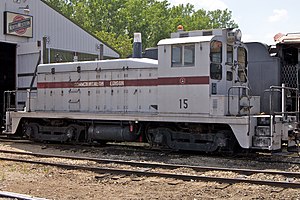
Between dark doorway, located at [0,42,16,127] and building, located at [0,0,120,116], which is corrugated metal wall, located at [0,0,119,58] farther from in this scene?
dark doorway, located at [0,42,16,127]

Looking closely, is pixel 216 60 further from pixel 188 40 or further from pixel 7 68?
pixel 7 68

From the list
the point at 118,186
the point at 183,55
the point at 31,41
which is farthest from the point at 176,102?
the point at 31,41

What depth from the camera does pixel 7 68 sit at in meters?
22.7

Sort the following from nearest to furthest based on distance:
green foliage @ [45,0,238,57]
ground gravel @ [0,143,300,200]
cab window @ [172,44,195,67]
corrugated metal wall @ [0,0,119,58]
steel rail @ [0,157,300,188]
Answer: ground gravel @ [0,143,300,200]
steel rail @ [0,157,300,188]
cab window @ [172,44,195,67]
corrugated metal wall @ [0,0,119,58]
green foliage @ [45,0,238,57]

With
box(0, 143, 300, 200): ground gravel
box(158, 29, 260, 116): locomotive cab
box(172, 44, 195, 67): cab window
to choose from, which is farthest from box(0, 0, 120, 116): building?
box(0, 143, 300, 200): ground gravel

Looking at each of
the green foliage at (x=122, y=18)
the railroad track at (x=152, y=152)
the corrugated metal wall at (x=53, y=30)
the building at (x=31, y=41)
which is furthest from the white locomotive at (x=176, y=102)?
the green foliage at (x=122, y=18)

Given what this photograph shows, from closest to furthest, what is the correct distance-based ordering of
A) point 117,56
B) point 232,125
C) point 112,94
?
point 232,125
point 112,94
point 117,56

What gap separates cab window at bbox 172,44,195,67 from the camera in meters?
11.5

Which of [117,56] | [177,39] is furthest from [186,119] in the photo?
[117,56]

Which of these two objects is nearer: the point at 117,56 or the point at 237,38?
the point at 237,38

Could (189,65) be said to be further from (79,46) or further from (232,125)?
(79,46)

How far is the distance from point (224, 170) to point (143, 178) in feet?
6.29

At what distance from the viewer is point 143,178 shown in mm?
8922

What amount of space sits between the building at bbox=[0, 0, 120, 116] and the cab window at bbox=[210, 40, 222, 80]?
32.0 feet
